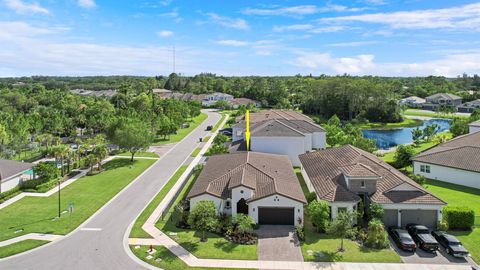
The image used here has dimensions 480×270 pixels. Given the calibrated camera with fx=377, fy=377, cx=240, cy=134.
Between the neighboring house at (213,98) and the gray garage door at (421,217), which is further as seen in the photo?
the neighboring house at (213,98)

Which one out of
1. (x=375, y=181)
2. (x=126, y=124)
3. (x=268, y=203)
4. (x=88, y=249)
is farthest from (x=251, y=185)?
(x=126, y=124)

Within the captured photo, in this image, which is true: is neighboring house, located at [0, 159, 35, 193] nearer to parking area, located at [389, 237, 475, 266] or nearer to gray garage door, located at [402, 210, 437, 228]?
parking area, located at [389, 237, 475, 266]

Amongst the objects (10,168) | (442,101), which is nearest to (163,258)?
(10,168)

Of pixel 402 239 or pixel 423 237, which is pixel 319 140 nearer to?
pixel 423 237

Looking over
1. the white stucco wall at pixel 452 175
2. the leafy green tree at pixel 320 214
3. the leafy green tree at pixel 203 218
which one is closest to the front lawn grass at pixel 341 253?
the leafy green tree at pixel 320 214

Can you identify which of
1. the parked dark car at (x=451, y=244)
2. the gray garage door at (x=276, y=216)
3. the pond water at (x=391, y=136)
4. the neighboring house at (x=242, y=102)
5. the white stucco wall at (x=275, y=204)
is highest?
the neighboring house at (x=242, y=102)

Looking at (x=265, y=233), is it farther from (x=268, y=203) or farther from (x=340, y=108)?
(x=340, y=108)

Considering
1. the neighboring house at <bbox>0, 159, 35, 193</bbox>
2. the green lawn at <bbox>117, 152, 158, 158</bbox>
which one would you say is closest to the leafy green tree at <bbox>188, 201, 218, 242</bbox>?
the neighboring house at <bbox>0, 159, 35, 193</bbox>

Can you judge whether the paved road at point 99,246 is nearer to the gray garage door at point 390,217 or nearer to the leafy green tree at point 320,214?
the leafy green tree at point 320,214
